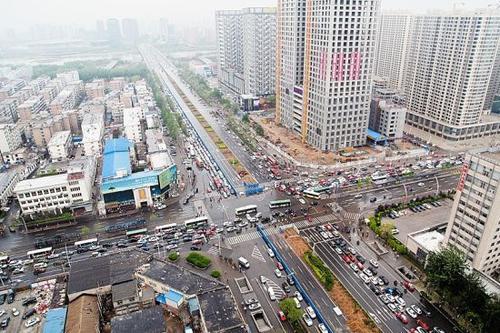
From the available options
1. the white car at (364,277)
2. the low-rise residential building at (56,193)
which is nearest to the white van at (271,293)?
the white car at (364,277)

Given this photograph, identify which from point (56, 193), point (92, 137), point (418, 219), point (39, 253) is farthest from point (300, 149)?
point (39, 253)

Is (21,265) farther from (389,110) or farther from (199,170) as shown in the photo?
(389,110)

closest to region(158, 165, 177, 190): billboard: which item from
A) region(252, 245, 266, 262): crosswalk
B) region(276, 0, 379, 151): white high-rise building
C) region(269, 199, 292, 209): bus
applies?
region(269, 199, 292, 209): bus

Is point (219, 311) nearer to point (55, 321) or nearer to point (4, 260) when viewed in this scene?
point (55, 321)

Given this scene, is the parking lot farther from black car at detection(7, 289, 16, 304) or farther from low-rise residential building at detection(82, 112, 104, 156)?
low-rise residential building at detection(82, 112, 104, 156)

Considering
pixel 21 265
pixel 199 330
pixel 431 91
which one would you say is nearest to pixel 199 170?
pixel 21 265
